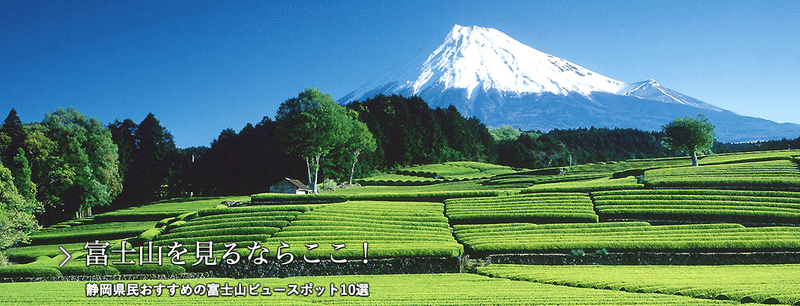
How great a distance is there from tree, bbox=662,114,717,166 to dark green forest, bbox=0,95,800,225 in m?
8.10

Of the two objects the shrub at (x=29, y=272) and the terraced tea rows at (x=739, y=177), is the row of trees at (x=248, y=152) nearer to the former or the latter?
the shrub at (x=29, y=272)

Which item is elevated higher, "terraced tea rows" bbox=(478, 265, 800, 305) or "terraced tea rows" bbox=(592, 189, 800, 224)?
"terraced tea rows" bbox=(592, 189, 800, 224)

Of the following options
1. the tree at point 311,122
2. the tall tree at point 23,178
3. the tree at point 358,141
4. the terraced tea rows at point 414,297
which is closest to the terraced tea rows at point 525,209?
the terraced tea rows at point 414,297

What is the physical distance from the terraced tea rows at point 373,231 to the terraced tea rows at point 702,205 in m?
11.4

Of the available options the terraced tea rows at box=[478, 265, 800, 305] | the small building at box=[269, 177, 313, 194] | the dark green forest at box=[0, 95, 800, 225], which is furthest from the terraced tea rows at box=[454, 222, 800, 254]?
the dark green forest at box=[0, 95, 800, 225]

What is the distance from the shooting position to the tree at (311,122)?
2133 inches

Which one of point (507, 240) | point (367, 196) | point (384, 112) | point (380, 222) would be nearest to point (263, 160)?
point (384, 112)

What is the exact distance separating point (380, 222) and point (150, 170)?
205 ft

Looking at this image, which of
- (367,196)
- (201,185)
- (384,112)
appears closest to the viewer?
(367,196)

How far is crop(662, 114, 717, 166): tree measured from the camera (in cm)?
6184

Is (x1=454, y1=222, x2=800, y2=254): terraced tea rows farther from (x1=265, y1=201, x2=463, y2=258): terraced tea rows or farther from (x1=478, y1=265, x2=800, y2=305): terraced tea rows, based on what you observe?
(x1=265, y1=201, x2=463, y2=258): terraced tea rows

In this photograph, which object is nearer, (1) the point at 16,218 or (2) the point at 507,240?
(2) the point at 507,240

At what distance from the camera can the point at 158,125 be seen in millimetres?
81062

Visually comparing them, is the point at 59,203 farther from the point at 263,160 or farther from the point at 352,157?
the point at 352,157
